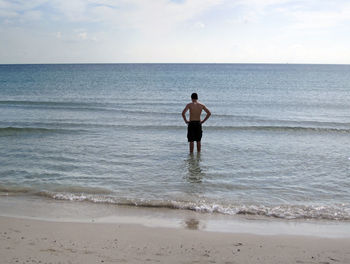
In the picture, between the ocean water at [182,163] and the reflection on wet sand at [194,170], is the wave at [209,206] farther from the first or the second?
the reflection on wet sand at [194,170]

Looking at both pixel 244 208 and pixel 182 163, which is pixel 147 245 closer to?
pixel 244 208

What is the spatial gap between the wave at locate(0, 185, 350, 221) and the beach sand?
1010 mm

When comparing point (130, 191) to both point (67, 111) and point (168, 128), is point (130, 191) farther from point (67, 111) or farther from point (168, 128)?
point (67, 111)

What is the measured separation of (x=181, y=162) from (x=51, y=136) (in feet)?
19.5

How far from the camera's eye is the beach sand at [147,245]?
4.25m

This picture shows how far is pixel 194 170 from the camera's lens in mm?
8984

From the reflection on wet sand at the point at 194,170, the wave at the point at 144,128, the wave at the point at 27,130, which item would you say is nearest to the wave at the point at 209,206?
the reflection on wet sand at the point at 194,170

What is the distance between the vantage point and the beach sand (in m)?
4.25

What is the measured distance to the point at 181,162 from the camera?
31.9 ft

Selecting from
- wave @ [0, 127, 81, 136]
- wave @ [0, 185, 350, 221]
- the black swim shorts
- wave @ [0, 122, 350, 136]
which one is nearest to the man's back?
the black swim shorts

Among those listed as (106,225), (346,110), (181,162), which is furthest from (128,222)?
(346,110)

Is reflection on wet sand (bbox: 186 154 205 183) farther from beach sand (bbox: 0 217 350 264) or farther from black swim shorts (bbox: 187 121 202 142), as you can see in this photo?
beach sand (bbox: 0 217 350 264)

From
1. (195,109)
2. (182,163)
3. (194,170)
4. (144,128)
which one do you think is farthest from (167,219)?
(144,128)

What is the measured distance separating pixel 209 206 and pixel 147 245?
6.61ft
